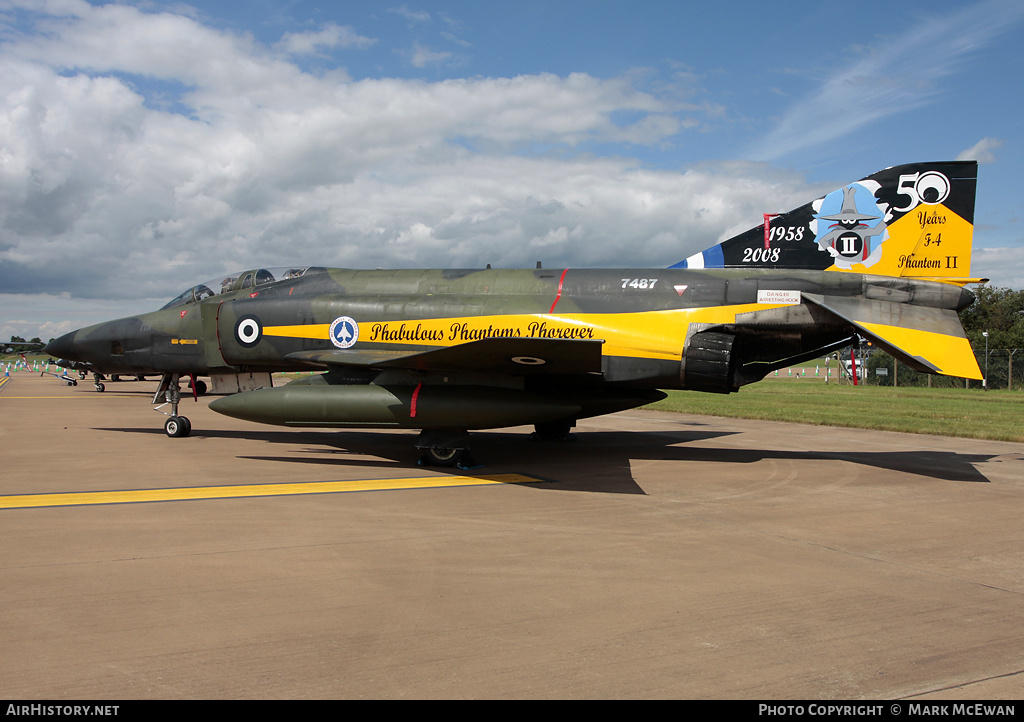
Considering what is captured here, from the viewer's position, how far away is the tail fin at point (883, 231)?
1003 centimetres

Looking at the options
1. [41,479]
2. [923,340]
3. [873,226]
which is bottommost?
[41,479]

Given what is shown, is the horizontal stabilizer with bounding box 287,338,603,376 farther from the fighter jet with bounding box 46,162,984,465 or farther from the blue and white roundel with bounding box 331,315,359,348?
the blue and white roundel with bounding box 331,315,359,348

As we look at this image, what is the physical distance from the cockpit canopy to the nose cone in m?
1.97

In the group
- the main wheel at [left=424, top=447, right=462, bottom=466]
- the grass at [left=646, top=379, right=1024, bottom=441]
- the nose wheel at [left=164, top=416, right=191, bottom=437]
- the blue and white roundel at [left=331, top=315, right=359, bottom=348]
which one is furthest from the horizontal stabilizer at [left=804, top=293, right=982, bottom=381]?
the nose wheel at [left=164, top=416, right=191, bottom=437]

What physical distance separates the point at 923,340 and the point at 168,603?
9225 millimetres

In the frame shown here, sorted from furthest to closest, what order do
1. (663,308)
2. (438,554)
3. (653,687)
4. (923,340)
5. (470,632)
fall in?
(663,308)
(923,340)
(438,554)
(470,632)
(653,687)

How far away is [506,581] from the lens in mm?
4762

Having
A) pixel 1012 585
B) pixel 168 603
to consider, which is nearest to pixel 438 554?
pixel 168 603

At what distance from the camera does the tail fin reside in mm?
10031

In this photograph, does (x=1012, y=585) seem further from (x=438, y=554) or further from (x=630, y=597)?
(x=438, y=554)

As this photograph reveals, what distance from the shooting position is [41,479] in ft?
27.6

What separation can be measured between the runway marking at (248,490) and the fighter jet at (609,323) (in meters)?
0.86

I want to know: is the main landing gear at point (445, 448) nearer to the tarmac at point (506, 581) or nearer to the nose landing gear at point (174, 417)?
the tarmac at point (506, 581)
